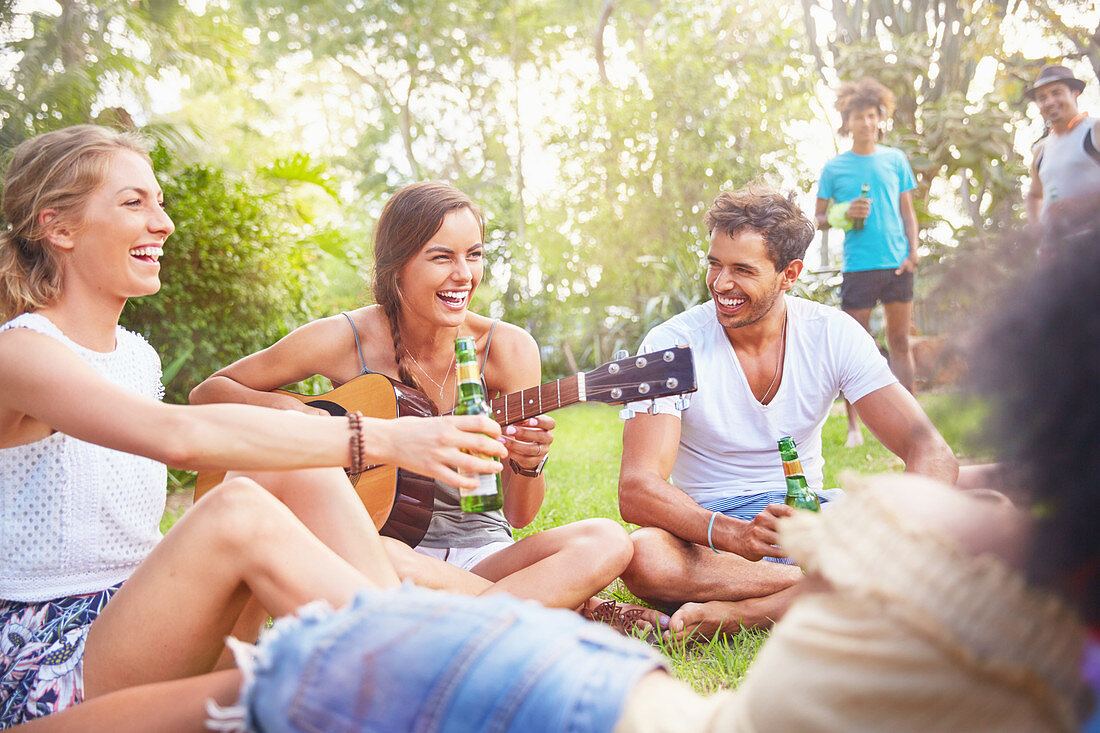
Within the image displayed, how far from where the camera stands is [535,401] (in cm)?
298

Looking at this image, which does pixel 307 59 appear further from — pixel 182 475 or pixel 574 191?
pixel 182 475

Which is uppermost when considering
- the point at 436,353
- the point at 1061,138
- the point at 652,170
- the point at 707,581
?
the point at 652,170

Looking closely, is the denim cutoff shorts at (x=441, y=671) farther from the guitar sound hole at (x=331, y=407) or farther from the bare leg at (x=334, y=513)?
the guitar sound hole at (x=331, y=407)

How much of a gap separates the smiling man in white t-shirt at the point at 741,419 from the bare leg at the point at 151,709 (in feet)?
5.69

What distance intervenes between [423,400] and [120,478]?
4.49ft

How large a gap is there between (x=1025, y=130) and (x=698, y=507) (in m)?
9.45

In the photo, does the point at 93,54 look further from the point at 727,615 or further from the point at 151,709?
the point at 151,709

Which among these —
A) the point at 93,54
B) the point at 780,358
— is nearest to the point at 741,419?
the point at 780,358

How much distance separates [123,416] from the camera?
1855 mm

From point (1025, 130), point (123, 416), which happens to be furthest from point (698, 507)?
point (1025, 130)

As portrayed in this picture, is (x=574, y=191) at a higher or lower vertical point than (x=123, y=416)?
higher

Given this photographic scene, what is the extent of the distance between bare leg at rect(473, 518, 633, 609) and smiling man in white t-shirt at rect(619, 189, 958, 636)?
0.19 meters

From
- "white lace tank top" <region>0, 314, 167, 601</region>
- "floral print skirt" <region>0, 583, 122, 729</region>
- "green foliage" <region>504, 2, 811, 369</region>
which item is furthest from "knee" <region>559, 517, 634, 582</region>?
"green foliage" <region>504, 2, 811, 369</region>

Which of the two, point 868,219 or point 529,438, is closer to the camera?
point 529,438
